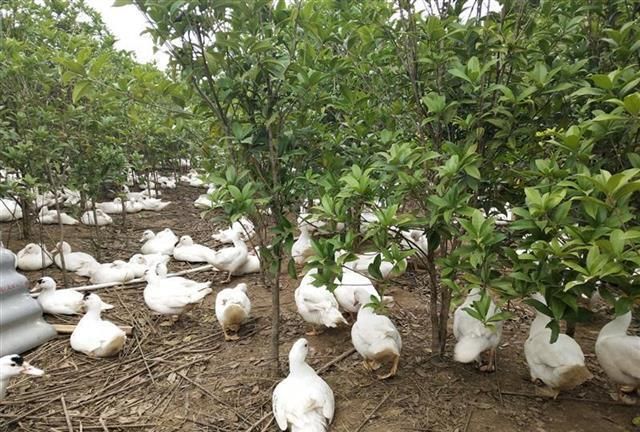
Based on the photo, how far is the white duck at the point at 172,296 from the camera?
156 inches

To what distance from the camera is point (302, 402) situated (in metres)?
2.45

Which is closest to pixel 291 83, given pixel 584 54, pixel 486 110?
pixel 486 110

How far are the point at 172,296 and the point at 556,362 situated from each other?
9.90 ft

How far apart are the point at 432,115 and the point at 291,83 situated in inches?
32.4

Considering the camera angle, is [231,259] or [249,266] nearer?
[231,259]

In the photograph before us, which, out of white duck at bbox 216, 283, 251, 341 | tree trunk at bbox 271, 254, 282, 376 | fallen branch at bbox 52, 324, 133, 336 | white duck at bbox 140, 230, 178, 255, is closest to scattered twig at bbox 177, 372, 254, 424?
tree trunk at bbox 271, 254, 282, 376

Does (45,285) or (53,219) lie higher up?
(53,219)

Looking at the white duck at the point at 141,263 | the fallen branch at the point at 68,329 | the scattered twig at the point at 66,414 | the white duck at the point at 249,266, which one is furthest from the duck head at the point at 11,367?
the white duck at the point at 249,266

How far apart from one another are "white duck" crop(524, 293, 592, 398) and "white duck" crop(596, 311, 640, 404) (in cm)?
12

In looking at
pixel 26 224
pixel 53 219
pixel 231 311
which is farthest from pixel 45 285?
pixel 53 219

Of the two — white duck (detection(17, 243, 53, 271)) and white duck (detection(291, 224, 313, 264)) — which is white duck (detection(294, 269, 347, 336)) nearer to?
white duck (detection(291, 224, 313, 264))

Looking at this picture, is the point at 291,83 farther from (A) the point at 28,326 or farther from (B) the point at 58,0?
(B) the point at 58,0

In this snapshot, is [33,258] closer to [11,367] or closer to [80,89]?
[11,367]

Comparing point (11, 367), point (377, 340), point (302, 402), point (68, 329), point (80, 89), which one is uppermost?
point (80, 89)
